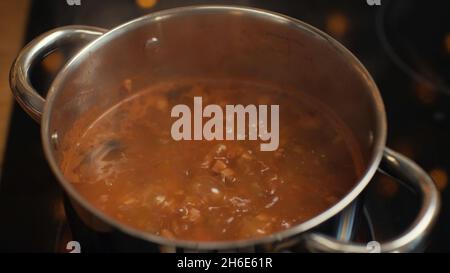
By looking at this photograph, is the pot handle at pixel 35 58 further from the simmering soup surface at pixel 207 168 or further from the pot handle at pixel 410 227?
the pot handle at pixel 410 227

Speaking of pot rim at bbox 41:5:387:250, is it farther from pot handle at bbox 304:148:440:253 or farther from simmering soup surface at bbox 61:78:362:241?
simmering soup surface at bbox 61:78:362:241

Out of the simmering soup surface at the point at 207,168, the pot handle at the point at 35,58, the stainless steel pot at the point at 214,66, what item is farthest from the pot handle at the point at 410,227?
the pot handle at the point at 35,58

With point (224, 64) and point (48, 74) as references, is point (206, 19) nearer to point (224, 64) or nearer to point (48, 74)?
point (224, 64)

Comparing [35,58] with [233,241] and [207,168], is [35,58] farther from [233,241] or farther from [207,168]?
[233,241]

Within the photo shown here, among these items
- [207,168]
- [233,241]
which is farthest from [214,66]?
[233,241]

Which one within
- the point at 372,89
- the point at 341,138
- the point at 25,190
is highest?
the point at 372,89

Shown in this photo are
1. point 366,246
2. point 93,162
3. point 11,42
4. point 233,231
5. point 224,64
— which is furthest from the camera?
point 11,42

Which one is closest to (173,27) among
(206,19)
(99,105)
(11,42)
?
(206,19)
